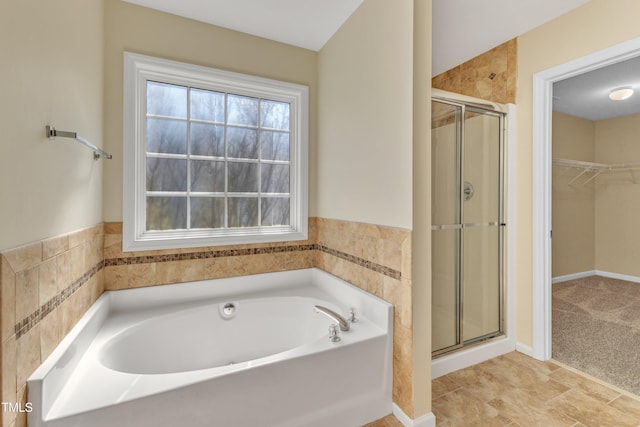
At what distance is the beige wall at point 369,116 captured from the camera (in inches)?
62.8

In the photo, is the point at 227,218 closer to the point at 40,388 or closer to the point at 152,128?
the point at 152,128

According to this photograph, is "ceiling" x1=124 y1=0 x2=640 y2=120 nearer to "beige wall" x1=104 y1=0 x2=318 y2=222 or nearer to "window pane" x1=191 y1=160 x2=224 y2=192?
"beige wall" x1=104 y1=0 x2=318 y2=222

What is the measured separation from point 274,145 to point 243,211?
0.64m

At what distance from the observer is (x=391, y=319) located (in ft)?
5.43

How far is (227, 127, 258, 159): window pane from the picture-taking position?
2.38 meters

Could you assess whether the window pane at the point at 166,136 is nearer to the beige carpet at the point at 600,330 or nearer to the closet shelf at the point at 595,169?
the beige carpet at the point at 600,330

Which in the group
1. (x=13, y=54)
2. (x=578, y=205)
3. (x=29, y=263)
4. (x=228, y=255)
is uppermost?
(x=13, y=54)

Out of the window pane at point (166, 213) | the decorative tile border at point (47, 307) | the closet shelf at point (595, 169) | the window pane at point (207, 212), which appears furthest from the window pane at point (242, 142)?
the closet shelf at point (595, 169)

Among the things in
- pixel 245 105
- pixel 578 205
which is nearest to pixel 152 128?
pixel 245 105

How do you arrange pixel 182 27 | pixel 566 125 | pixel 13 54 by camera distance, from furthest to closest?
pixel 566 125 < pixel 182 27 < pixel 13 54

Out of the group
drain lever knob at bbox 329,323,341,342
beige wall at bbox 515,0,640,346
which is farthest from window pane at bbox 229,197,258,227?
beige wall at bbox 515,0,640,346

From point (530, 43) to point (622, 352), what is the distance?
8.42 feet

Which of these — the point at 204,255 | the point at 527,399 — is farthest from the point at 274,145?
the point at 527,399

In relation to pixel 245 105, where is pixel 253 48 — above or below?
above
